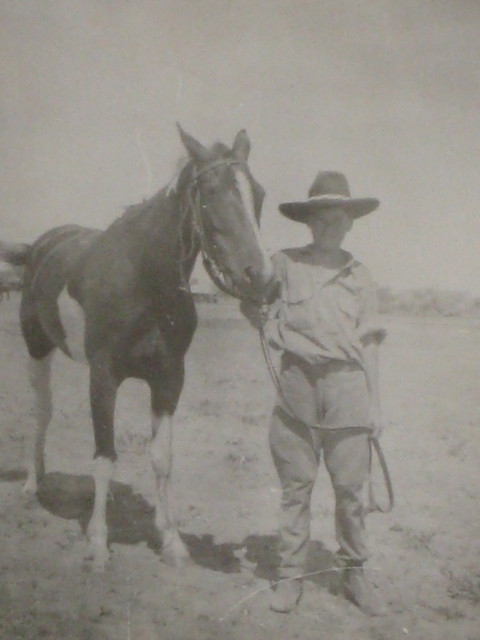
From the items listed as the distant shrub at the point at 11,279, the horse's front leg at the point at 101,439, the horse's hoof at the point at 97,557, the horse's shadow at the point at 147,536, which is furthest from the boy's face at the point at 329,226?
the distant shrub at the point at 11,279

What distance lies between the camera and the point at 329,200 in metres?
2.66

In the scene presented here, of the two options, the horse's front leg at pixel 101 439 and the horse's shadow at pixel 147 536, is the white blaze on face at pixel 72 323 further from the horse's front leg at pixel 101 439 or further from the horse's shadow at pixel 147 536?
the horse's shadow at pixel 147 536

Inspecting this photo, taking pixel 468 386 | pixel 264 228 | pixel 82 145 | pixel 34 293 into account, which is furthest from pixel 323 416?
pixel 468 386

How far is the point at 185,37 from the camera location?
2.92 m

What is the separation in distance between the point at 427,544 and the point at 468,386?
6.52 feet

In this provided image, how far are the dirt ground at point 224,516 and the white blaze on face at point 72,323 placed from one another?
58cm

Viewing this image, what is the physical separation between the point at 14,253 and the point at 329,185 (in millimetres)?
2126

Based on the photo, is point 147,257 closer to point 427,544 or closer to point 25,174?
point 25,174

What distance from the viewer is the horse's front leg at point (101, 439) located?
10.1 feet

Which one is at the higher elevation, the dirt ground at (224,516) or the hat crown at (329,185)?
the hat crown at (329,185)

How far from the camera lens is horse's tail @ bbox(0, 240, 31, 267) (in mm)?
3895

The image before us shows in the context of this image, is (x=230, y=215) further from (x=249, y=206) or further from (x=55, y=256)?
(x=55, y=256)

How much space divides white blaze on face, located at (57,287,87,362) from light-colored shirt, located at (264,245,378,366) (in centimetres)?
106

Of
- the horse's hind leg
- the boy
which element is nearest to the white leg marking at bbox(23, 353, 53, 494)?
the horse's hind leg
